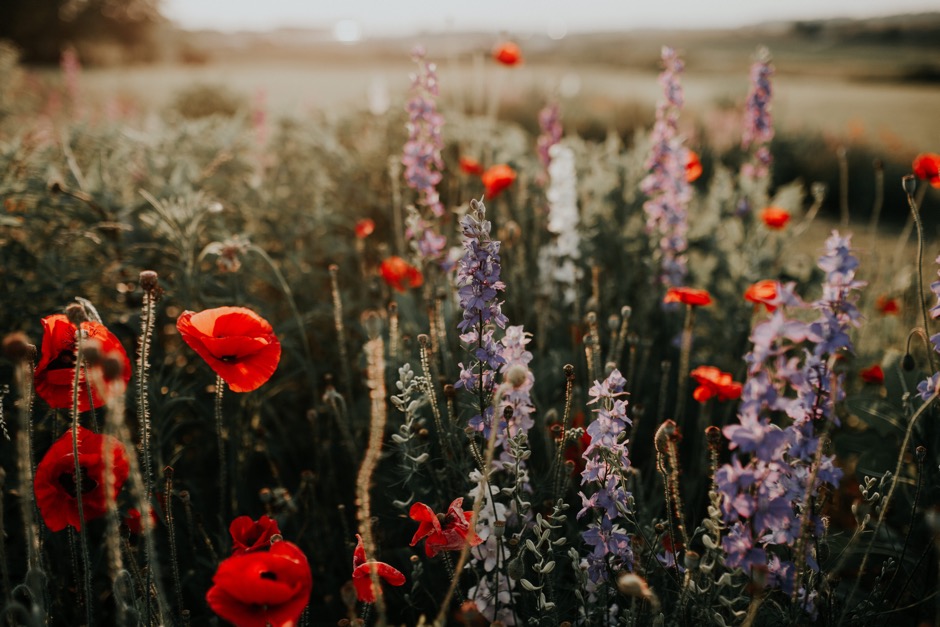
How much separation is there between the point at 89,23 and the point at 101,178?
35233 mm

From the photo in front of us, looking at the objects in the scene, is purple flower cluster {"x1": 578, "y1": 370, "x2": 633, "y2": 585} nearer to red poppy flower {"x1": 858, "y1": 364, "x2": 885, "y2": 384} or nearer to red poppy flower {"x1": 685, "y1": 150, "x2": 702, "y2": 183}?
red poppy flower {"x1": 858, "y1": 364, "x2": 885, "y2": 384}

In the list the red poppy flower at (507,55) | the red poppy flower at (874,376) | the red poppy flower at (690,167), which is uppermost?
the red poppy flower at (507,55)

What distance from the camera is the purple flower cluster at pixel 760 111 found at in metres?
2.89

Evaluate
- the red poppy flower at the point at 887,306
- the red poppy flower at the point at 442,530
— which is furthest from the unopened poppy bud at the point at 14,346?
the red poppy flower at the point at 887,306

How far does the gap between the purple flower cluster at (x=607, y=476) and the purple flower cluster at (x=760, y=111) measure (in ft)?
7.11

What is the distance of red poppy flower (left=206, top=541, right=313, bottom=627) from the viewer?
1051mm

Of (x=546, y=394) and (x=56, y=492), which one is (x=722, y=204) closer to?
(x=546, y=394)

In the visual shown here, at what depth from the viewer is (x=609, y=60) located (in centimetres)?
2825

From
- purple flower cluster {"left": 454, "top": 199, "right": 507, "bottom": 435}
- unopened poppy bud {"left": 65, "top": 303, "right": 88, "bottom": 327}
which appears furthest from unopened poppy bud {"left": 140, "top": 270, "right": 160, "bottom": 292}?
purple flower cluster {"left": 454, "top": 199, "right": 507, "bottom": 435}

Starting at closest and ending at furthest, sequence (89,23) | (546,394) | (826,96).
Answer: (546,394) < (826,96) < (89,23)

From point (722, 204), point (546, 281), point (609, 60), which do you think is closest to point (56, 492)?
point (546, 281)

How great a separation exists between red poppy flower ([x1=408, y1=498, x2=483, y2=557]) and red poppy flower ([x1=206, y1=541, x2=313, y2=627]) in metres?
0.26

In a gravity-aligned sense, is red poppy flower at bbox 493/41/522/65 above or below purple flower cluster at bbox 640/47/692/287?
above

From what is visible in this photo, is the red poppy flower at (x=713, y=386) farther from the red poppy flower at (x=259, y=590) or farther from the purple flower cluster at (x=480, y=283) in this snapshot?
the red poppy flower at (x=259, y=590)
